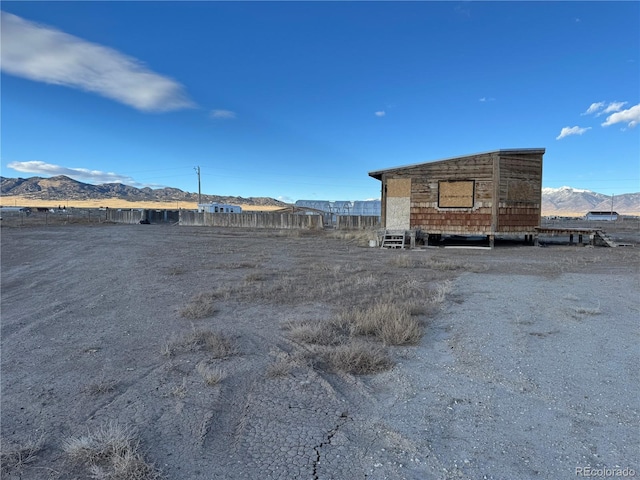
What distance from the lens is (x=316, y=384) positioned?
416cm

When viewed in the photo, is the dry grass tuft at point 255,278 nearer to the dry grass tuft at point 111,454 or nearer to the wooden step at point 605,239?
the dry grass tuft at point 111,454

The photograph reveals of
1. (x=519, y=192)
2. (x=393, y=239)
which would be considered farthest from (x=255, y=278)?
(x=519, y=192)

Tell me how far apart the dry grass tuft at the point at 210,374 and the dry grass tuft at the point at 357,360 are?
1.20 m

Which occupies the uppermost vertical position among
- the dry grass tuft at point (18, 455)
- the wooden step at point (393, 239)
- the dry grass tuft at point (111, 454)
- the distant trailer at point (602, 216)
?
the distant trailer at point (602, 216)

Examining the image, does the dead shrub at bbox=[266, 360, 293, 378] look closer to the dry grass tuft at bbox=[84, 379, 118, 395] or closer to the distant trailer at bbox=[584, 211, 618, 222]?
the dry grass tuft at bbox=[84, 379, 118, 395]

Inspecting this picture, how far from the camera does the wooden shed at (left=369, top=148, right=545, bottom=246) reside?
19.1 m

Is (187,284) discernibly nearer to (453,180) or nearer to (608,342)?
(608,342)

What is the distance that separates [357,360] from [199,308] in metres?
3.47

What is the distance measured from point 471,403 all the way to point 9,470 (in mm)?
3658

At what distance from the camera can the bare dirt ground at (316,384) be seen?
9.66 ft

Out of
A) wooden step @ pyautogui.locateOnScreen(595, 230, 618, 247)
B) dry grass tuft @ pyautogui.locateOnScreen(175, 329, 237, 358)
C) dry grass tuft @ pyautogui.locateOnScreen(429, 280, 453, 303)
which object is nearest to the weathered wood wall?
wooden step @ pyautogui.locateOnScreen(595, 230, 618, 247)

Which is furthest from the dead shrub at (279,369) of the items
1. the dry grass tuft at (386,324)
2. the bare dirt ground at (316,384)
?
the dry grass tuft at (386,324)

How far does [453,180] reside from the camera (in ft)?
64.7

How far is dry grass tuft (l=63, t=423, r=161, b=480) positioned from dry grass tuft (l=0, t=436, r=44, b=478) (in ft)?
0.64
